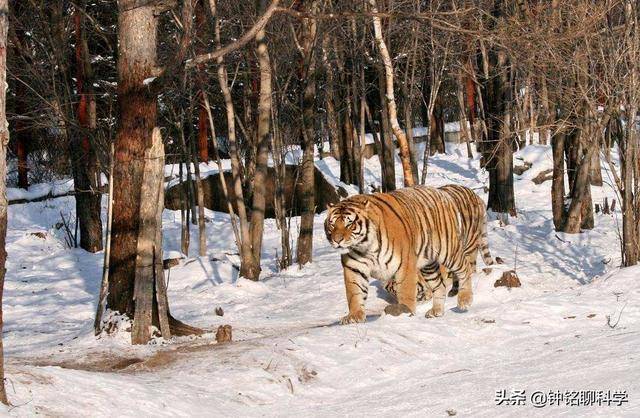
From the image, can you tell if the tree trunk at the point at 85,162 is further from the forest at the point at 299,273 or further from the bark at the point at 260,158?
the bark at the point at 260,158

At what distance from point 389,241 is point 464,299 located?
1.56m

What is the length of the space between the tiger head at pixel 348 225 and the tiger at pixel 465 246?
4.98 feet

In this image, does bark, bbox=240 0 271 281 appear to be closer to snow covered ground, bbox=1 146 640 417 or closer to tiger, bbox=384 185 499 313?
snow covered ground, bbox=1 146 640 417

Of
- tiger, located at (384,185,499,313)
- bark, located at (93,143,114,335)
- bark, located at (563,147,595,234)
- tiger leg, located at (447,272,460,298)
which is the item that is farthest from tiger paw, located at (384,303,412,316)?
bark, located at (563,147,595,234)

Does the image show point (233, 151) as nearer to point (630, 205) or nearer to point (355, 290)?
point (355, 290)

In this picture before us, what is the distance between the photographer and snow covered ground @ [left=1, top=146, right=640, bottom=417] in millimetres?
6262

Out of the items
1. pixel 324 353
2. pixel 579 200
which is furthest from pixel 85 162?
pixel 324 353

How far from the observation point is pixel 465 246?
11.4 m

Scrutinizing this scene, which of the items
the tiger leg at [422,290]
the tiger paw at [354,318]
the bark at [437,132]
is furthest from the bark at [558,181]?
the bark at [437,132]

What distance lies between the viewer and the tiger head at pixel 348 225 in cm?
950

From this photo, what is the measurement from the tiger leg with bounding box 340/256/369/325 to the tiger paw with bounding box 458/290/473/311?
1.50 meters

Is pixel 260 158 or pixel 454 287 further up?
pixel 260 158

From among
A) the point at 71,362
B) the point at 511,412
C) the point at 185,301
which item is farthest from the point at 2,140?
the point at 185,301

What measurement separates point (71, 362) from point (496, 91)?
1444 cm
